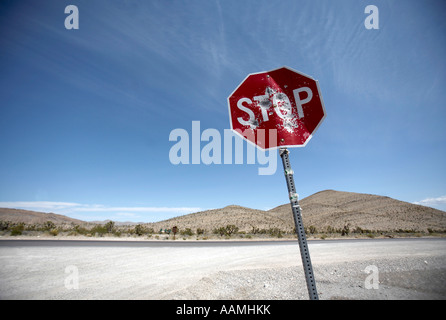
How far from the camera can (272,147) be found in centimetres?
208

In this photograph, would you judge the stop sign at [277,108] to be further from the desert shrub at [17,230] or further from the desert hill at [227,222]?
the desert hill at [227,222]

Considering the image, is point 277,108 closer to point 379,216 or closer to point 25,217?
point 379,216

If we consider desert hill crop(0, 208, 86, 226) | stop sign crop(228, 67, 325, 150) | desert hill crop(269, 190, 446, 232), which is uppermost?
desert hill crop(0, 208, 86, 226)

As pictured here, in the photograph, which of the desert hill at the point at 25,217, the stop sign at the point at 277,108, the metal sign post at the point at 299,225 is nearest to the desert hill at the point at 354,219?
the desert hill at the point at 25,217

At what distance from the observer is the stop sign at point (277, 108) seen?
2096mm

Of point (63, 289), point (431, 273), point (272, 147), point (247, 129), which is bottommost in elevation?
point (431, 273)

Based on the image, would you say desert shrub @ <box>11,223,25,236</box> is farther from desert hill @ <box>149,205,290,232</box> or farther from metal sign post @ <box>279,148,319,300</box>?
metal sign post @ <box>279,148,319,300</box>

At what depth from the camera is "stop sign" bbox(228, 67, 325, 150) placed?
2096 mm

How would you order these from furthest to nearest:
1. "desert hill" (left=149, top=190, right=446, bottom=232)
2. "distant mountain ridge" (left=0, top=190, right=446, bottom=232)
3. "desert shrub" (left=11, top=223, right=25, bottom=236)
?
"distant mountain ridge" (left=0, top=190, right=446, bottom=232) < "desert hill" (left=149, top=190, right=446, bottom=232) < "desert shrub" (left=11, top=223, right=25, bottom=236)

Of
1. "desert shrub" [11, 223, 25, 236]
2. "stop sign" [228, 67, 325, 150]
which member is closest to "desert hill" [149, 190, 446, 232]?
"desert shrub" [11, 223, 25, 236]

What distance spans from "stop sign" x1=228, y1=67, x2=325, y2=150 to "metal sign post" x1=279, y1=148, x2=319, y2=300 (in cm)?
19
